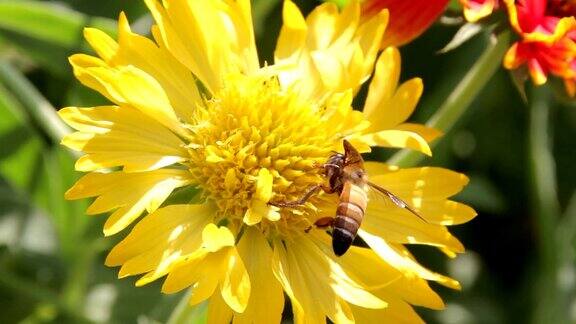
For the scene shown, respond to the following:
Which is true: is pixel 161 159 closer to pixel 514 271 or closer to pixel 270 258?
pixel 270 258

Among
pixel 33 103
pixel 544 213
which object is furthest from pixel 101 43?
pixel 544 213

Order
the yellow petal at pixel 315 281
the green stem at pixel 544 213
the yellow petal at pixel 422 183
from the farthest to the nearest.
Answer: the green stem at pixel 544 213 → the yellow petal at pixel 422 183 → the yellow petal at pixel 315 281

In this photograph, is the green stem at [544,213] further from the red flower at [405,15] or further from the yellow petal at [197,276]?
the yellow petal at [197,276]

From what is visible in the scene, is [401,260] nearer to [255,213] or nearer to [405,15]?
[255,213]

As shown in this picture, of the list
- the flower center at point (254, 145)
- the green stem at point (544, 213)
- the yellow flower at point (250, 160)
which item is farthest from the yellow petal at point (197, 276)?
the green stem at point (544, 213)

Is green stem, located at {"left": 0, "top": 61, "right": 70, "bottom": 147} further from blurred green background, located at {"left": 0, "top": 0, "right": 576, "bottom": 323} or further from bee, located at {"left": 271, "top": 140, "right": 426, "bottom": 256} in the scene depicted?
bee, located at {"left": 271, "top": 140, "right": 426, "bottom": 256}

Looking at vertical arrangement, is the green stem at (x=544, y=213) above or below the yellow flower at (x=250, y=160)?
below

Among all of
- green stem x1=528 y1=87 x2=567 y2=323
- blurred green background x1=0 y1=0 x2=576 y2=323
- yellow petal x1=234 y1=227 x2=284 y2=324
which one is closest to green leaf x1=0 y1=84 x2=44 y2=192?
blurred green background x1=0 y1=0 x2=576 y2=323
